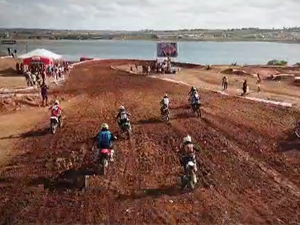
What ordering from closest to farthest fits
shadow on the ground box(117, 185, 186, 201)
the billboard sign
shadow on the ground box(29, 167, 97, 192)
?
shadow on the ground box(117, 185, 186, 201) < shadow on the ground box(29, 167, 97, 192) < the billboard sign

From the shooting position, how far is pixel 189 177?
14375 millimetres

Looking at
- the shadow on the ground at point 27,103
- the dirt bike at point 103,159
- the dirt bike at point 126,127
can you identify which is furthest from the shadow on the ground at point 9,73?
the dirt bike at point 103,159

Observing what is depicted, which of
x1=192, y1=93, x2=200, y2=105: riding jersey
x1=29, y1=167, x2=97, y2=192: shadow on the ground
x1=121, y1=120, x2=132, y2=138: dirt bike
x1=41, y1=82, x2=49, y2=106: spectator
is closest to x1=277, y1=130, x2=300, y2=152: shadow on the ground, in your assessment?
x1=192, y1=93, x2=200, y2=105: riding jersey

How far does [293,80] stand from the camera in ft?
159

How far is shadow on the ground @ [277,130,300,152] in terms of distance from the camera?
62.5 ft

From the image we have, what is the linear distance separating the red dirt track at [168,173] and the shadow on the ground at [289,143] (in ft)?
0.12

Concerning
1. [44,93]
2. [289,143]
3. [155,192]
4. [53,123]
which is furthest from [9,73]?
[155,192]

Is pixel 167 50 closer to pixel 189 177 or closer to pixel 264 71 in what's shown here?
pixel 264 71

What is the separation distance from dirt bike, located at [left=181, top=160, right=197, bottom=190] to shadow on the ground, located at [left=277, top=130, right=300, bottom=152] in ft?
18.5

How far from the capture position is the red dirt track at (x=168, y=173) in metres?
12.8

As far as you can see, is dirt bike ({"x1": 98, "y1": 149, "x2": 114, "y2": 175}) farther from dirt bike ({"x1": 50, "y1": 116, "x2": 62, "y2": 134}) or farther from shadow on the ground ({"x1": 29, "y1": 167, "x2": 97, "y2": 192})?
dirt bike ({"x1": 50, "y1": 116, "x2": 62, "y2": 134})

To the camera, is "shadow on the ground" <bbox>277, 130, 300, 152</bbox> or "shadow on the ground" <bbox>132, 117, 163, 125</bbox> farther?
"shadow on the ground" <bbox>132, 117, 163, 125</bbox>

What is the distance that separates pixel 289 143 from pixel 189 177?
22.9 feet

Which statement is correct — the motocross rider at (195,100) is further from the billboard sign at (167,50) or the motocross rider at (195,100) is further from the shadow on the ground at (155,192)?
the billboard sign at (167,50)
